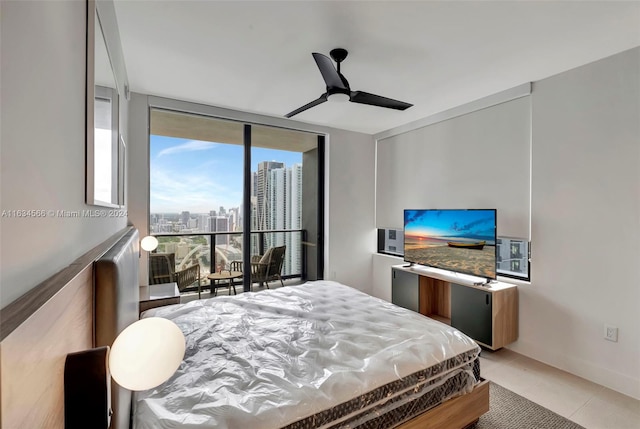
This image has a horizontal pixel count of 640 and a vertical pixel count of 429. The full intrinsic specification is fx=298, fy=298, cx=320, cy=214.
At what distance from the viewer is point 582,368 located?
8.65 ft

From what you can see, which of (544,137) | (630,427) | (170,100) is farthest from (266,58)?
(630,427)

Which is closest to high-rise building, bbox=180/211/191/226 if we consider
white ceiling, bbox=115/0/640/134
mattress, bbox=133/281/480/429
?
white ceiling, bbox=115/0/640/134

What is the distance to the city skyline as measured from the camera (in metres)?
3.65

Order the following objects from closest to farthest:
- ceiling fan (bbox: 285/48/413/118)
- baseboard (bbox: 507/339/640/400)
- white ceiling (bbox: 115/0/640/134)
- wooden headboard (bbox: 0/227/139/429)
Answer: wooden headboard (bbox: 0/227/139/429), white ceiling (bbox: 115/0/640/134), ceiling fan (bbox: 285/48/413/118), baseboard (bbox: 507/339/640/400)

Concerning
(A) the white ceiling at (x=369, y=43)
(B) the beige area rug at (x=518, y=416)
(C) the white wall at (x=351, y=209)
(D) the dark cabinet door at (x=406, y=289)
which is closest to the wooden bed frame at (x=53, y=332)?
(A) the white ceiling at (x=369, y=43)

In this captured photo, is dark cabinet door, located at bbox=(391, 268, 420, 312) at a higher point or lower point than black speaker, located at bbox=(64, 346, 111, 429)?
lower

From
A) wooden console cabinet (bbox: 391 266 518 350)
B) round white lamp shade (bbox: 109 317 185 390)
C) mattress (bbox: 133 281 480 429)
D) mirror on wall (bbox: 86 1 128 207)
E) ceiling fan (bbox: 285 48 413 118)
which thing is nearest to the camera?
round white lamp shade (bbox: 109 317 185 390)

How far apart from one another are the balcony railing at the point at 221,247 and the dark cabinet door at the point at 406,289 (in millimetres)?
1522

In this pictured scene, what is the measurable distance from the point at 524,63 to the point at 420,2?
1402mm

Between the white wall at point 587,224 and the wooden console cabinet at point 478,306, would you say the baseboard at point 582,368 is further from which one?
the wooden console cabinet at point 478,306

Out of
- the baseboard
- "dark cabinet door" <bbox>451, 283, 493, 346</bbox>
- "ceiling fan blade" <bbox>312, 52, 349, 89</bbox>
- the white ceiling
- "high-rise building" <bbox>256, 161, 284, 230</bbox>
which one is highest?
the white ceiling

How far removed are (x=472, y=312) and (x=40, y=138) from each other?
353 cm

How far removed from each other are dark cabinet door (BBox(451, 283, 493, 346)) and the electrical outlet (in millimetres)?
851

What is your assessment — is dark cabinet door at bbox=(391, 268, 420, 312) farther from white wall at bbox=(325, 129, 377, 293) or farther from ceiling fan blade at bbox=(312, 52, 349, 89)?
ceiling fan blade at bbox=(312, 52, 349, 89)
